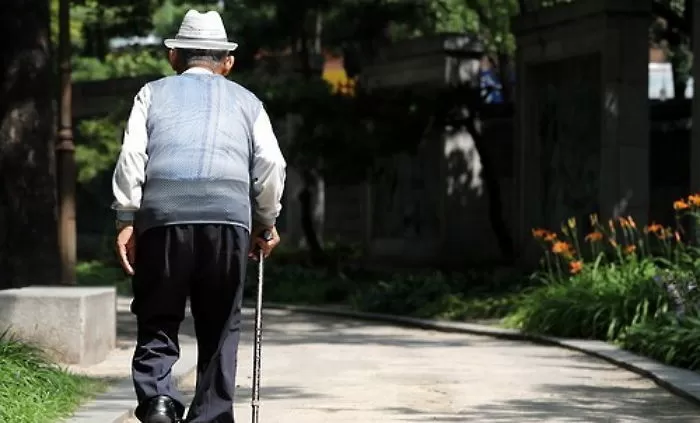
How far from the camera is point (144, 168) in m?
7.74

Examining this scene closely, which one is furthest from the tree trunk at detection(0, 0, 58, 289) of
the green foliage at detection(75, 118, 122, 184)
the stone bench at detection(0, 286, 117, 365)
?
the green foliage at detection(75, 118, 122, 184)

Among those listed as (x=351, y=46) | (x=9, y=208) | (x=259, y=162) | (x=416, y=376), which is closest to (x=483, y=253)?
(x=351, y=46)

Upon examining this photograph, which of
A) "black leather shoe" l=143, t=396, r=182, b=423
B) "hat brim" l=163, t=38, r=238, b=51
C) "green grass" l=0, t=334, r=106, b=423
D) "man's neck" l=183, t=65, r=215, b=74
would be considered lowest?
"green grass" l=0, t=334, r=106, b=423

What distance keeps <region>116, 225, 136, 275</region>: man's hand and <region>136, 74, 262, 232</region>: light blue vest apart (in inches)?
2.6

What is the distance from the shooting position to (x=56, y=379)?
443 inches

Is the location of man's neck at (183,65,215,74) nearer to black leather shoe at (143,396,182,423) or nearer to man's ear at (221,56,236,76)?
man's ear at (221,56,236,76)

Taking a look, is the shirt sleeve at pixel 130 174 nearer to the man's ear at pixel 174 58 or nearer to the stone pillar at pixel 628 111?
the man's ear at pixel 174 58

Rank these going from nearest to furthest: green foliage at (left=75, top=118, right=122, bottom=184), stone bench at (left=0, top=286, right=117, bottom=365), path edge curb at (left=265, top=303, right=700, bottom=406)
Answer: path edge curb at (left=265, top=303, right=700, bottom=406), stone bench at (left=0, top=286, right=117, bottom=365), green foliage at (left=75, top=118, right=122, bottom=184)

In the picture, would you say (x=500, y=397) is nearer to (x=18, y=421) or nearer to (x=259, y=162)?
(x=18, y=421)

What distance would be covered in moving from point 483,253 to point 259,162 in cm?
2427

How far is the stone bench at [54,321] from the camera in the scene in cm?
1360

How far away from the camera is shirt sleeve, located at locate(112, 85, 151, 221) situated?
7648mm

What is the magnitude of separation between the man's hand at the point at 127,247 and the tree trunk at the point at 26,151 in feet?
30.9

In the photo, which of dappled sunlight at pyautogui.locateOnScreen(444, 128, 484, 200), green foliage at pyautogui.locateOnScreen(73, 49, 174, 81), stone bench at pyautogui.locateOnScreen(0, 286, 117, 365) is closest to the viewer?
stone bench at pyautogui.locateOnScreen(0, 286, 117, 365)
